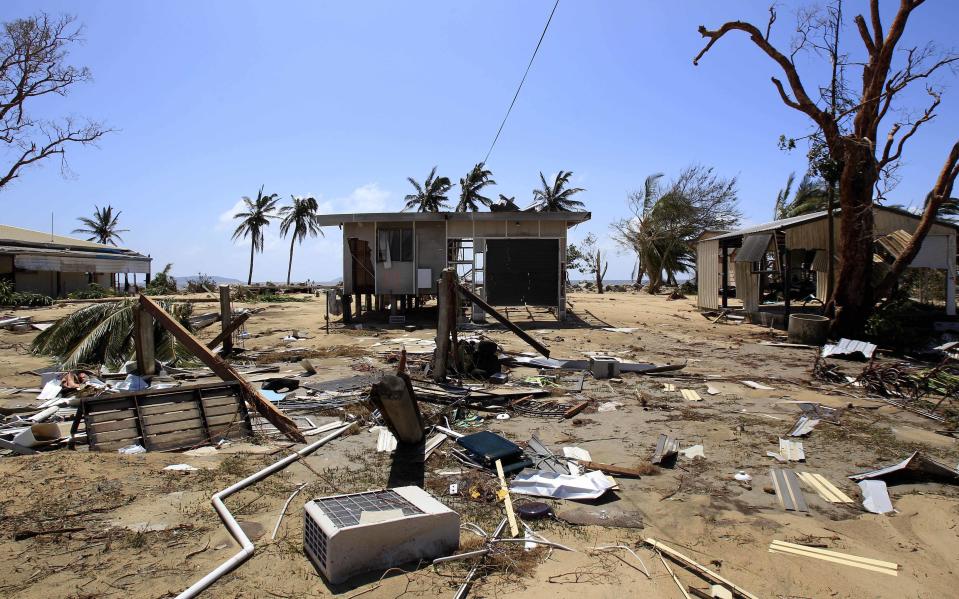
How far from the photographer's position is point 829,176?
15.2 m

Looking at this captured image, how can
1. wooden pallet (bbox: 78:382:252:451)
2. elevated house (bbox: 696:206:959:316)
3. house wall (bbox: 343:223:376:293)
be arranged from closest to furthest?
wooden pallet (bbox: 78:382:252:451), elevated house (bbox: 696:206:959:316), house wall (bbox: 343:223:376:293)

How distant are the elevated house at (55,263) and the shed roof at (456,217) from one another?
20.3 m

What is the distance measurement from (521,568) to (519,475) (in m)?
1.61

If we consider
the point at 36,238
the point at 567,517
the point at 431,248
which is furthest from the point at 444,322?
the point at 36,238

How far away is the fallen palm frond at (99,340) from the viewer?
10.4 metres

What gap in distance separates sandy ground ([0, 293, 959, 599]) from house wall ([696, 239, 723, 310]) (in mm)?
14641

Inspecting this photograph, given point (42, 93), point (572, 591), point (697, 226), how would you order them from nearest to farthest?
point (572, 591)
point (42, 93)
point (697, 226)

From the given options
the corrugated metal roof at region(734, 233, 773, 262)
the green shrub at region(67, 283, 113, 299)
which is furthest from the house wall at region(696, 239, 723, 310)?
the green shrub at region(67, 283, 113, 299)

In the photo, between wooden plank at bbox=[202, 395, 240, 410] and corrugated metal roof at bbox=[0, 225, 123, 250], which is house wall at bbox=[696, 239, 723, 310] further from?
corrugated metal roof at bbox=[0, 225, 123, 250]

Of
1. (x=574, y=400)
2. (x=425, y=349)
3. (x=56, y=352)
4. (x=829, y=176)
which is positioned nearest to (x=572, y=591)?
(x=574, y=400)

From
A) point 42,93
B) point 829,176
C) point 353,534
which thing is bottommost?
Result: point 353,534

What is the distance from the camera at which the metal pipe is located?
316cm

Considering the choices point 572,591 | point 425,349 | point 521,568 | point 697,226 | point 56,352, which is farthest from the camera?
point 697,226

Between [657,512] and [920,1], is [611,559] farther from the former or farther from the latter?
[920,1]
